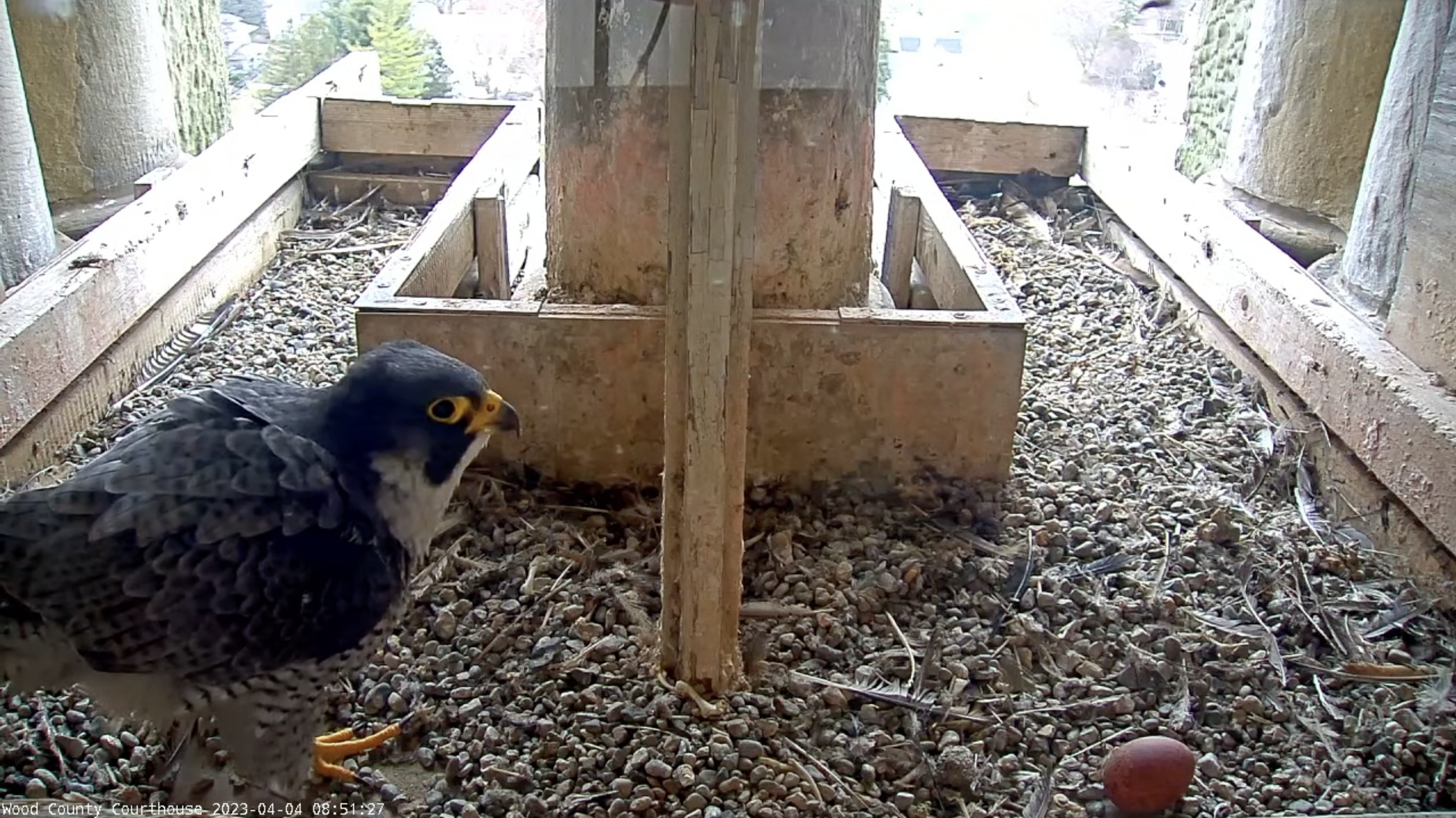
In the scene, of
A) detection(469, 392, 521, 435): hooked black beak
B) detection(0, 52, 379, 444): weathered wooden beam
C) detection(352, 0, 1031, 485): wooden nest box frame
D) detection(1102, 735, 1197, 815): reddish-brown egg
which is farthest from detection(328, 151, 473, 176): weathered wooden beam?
detection(1102, 735, 1197, 815): reddish-brown egg

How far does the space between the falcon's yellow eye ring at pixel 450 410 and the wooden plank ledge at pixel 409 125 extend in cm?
315

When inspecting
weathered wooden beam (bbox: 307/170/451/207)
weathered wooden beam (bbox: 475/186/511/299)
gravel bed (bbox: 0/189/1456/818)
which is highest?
weathered wooden beam (bbox: 475/186/511/299)

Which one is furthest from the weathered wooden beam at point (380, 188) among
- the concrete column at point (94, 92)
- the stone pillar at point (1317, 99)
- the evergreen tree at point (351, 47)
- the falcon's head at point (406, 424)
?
the falcon's head at point (406, 424)

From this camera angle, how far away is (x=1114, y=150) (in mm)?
4648

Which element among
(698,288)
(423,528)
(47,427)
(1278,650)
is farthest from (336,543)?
(1278,650)

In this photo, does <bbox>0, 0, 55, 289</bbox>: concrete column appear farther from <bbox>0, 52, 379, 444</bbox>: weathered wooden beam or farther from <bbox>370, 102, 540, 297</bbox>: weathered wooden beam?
<bbox>370, 102, 540, 297</bbox>: weathered wooden beam

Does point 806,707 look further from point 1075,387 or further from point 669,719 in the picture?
point 1075,387

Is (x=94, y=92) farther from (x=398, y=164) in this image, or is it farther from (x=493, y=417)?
(x=493, y=417)

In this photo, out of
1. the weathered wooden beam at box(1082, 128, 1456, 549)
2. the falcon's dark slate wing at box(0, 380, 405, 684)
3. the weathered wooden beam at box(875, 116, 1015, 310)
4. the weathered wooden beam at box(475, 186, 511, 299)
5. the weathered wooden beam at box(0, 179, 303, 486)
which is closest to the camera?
the falcon's dark slate wing at box(0, 380, 405, 684)

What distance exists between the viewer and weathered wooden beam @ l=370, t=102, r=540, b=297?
9.32 feet

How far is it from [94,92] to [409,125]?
1.13 m

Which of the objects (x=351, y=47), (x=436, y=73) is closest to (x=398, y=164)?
(x=436, y=73)

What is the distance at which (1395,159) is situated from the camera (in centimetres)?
328

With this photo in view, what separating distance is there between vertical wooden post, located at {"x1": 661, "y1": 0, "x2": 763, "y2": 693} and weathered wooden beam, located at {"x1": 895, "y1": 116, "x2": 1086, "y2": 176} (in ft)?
10.3
